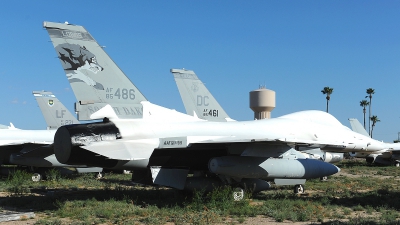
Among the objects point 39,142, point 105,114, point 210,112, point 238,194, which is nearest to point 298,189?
point 238,194

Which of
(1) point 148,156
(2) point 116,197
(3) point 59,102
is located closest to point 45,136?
(3) point 59,102

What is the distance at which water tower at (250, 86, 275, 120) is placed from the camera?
49.8 meters

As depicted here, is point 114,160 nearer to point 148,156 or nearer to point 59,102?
point 148,156

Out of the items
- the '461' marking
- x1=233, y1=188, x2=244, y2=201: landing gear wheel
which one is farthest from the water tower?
the '461' marking

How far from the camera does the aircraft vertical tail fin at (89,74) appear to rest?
35.4ft

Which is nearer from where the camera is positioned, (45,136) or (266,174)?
(266,174)

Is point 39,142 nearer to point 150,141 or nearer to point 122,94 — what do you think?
point 122,94

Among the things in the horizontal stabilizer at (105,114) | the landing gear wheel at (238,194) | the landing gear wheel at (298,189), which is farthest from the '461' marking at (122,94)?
the landing gear wheel at (298,189)

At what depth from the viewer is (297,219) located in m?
9.34

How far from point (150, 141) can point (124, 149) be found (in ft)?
3.23

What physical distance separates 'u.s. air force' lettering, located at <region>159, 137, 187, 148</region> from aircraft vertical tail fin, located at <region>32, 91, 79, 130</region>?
13.6 metres

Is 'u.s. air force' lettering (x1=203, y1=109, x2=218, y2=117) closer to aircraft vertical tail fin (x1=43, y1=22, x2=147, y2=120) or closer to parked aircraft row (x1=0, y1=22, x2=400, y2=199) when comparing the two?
parked aircraft row (x1=0, y1=22, x2=400, y2=199)

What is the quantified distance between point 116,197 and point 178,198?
6.44 feet

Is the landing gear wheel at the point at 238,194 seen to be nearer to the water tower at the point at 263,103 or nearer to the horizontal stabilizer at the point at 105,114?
the horizontal stabilizer at the point at 105,114
